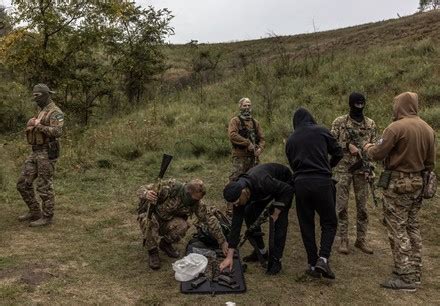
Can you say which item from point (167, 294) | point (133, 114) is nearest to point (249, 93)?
point (133, 114)

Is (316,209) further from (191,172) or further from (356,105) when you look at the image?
(191,172)

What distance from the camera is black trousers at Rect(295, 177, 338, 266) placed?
4.75m

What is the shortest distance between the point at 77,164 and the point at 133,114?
5.53 metres

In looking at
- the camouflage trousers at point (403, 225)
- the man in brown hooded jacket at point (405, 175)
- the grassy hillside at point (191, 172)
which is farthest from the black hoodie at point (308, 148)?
the grassy hillside at point (191, 172)

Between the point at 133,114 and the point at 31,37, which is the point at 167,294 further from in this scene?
the point at 31,37

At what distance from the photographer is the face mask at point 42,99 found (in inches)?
250

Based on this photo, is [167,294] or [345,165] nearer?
[167,294]

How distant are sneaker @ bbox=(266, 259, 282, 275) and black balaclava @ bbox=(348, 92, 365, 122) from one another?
1.97 meters

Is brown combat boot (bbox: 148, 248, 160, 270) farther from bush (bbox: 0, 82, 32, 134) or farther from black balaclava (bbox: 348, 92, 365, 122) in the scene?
bush (bbox: 0, 82, 32, 134)

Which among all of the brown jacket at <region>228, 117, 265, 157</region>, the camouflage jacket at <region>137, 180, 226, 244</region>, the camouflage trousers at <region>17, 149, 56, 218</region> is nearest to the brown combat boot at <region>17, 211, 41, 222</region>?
the camouflage trousers at <region>17, 149, 56, 218</region>

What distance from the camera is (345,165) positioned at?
18.6ft

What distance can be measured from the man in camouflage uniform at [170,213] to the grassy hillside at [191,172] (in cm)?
31

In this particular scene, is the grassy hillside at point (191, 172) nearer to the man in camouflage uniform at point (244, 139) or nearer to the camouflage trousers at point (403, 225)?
the camouflage trousers at point (403, 225)

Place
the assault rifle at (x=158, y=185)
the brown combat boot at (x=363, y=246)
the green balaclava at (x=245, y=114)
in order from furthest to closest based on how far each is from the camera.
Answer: the green balaclava at (x=245, y=114), the brown combat boot at (x=363, y=246), the assault rifle at (x=158, y=185)
